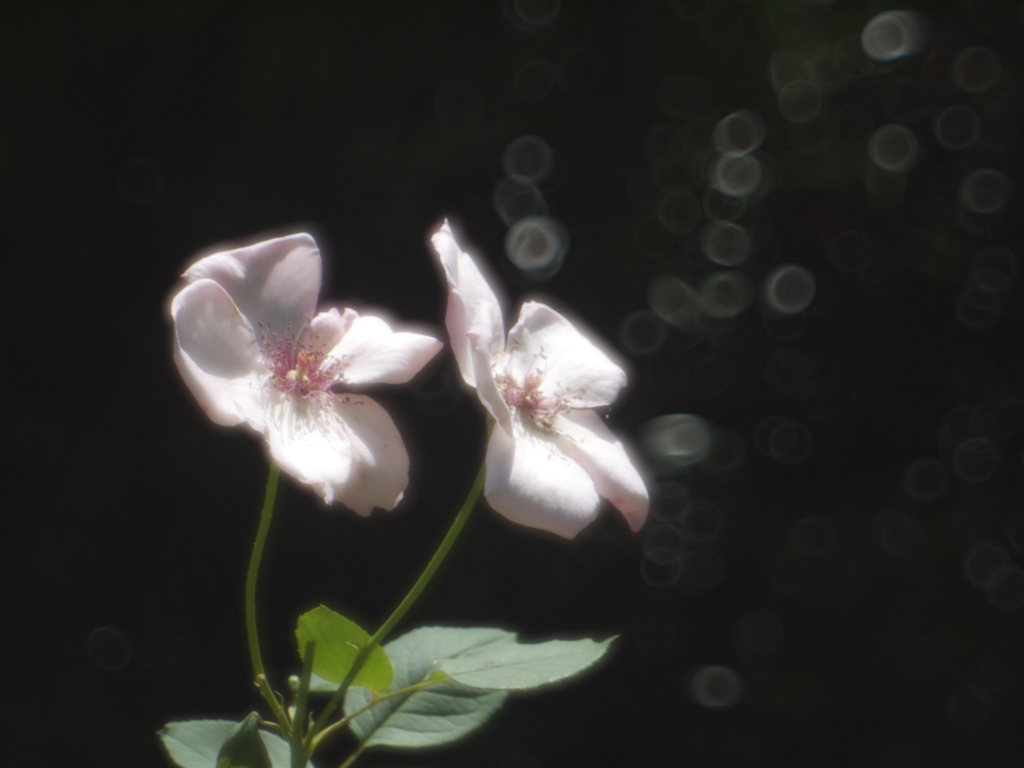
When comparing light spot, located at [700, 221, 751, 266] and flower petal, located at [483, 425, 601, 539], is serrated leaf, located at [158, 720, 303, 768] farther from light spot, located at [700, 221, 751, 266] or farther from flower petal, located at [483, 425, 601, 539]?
light spot, located at [700, 221, 751, 266]

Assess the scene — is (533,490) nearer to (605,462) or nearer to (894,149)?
(605,462)

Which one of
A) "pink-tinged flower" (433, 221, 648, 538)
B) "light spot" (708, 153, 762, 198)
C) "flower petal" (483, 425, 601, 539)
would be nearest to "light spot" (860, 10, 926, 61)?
"light spot" (708, 153, 762, 198)

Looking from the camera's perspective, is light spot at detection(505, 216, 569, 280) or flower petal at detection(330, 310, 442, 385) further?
light spot at detection(505, 216, 569, 280)

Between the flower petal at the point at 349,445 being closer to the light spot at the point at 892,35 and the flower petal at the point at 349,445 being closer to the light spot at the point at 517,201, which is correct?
the light spot at the point at 517,201

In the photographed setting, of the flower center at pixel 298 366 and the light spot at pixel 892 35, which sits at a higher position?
the light spot at pixel 892 35

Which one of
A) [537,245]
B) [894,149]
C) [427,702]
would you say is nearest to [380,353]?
[427,702]

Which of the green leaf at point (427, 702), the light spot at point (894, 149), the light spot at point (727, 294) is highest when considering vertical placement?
the light spot at point (894, 149)

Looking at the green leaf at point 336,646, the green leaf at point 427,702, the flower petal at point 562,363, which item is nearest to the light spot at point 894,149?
the flower petal at point 562,363
